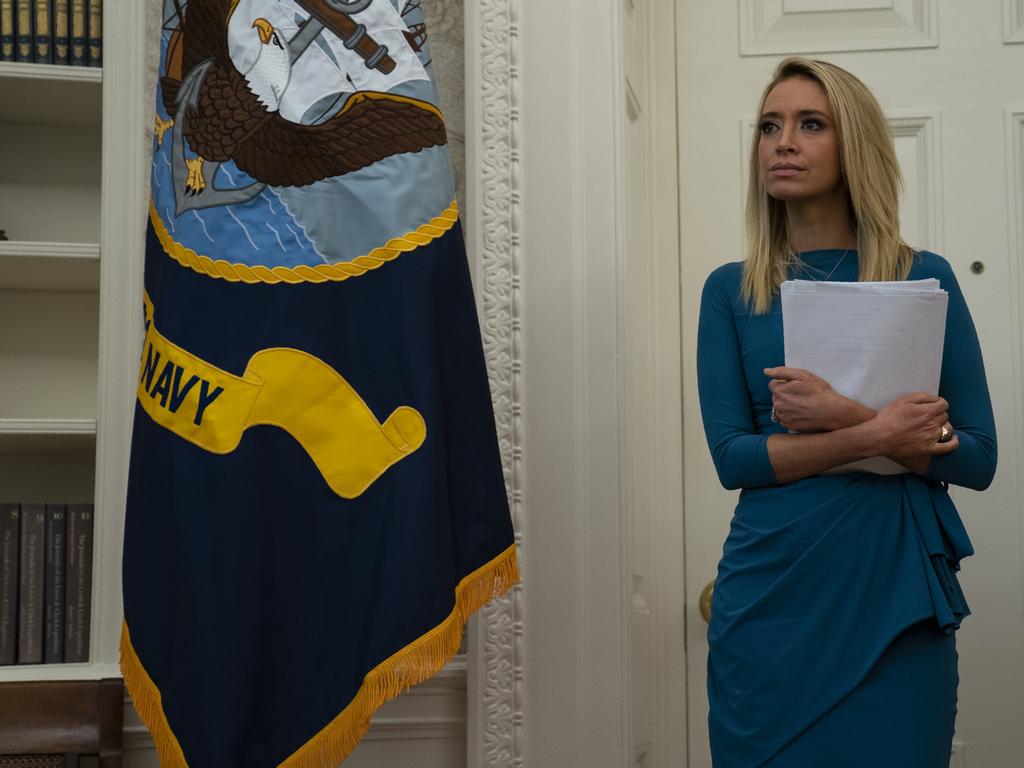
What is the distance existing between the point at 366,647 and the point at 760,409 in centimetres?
64

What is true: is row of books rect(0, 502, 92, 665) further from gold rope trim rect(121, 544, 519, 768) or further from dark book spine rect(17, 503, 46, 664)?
gold rope trim rect(121, 544, 519, 768)

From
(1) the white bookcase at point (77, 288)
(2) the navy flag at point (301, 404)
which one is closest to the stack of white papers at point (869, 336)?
(2) the navy flag at point (301, 404)

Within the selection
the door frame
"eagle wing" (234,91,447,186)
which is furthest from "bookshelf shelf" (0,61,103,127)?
the door frame

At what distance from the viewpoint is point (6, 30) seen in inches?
90.4

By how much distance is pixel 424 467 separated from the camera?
1735 millimetres

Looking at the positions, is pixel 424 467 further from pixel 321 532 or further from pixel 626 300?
pixel 626 300

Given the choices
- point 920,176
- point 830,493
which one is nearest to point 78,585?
point 830,493

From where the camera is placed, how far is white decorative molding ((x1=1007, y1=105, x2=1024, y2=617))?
2.44 meters

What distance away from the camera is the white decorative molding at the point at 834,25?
258cm

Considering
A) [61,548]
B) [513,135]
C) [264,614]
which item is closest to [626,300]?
[513,135]

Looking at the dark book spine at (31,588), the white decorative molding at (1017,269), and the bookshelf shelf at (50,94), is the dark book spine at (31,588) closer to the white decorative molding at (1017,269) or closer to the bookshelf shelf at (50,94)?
the bookshelf shelf at (50,94)

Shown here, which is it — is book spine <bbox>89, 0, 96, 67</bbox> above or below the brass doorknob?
above

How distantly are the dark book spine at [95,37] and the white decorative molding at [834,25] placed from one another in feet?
4.36

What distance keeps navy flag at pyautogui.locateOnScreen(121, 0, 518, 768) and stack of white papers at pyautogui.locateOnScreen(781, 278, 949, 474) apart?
53 cm
